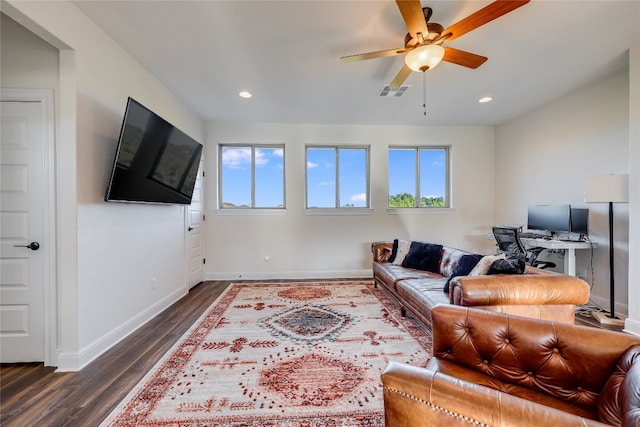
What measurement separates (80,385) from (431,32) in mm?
3600

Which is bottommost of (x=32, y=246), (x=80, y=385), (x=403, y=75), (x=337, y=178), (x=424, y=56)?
(x=80, y=385)

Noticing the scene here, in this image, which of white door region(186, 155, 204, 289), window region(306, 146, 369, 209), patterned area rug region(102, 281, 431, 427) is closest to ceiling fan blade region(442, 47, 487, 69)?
patterned area rug region(102, 281, 431, 427)

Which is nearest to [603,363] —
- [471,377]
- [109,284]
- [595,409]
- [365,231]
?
[595,409]

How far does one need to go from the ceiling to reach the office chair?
1.85 m

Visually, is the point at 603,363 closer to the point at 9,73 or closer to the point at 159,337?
the point at 159,337

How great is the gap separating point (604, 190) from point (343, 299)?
3110 mm

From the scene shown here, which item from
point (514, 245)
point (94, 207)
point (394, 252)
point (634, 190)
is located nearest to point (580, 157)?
point (634, 190)

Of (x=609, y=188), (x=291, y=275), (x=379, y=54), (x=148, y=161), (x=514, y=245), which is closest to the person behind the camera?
(x=379, y=54)

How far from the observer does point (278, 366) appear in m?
1.93

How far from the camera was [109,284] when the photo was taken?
7.37ft

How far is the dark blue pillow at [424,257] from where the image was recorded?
3212 millimetres

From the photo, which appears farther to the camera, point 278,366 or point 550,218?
point 550,218

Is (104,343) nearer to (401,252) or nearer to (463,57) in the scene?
(401,252)

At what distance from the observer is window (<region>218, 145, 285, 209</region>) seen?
4.58 metres
